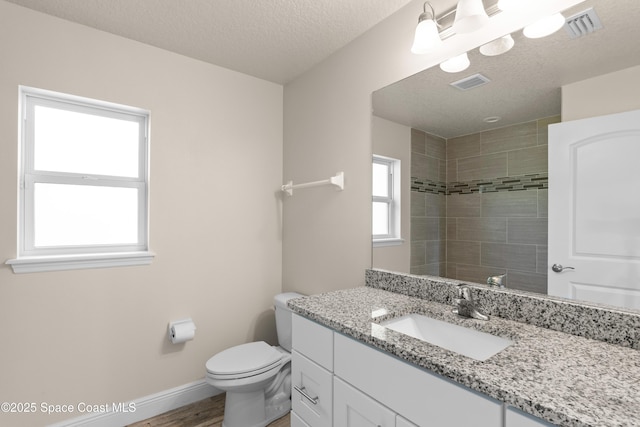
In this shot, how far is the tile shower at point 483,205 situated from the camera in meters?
1.21

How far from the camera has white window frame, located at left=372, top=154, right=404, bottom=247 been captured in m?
1.71

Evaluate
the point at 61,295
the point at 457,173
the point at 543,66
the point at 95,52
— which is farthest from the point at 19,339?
the point at 543,66

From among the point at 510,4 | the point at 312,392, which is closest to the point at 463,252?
the point at 312,392

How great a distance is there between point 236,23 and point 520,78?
4.88ft

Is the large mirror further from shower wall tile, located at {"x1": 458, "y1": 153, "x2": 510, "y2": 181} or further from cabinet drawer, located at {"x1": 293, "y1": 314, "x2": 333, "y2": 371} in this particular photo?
cabinet drawer, located at {"x1": 293, "y1": 314, "x2": 333, "y2": 371}

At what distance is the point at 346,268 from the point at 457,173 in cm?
90

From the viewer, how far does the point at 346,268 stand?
203 centimetres

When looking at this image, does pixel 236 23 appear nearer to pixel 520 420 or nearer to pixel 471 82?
pixel 471 82

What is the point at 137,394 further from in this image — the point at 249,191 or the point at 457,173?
the point at 457,173

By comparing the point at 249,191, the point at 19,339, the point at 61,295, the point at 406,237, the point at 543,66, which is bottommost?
the point at 19,339

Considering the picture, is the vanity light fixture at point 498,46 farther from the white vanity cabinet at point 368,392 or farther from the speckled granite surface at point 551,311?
the white vanity cabinet at point 368,392

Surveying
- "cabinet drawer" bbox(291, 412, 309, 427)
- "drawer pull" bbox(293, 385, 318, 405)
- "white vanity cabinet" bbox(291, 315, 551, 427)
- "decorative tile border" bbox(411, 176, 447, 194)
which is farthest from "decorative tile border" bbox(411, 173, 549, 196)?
"cabinet drawer" bbox(291, 412, 309, 427)

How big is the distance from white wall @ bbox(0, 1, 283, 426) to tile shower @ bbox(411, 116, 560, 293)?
53.0 inches

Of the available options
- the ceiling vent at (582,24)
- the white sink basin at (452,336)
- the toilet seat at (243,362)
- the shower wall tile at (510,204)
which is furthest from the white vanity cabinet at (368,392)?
the ceiling vent at (582,24)
